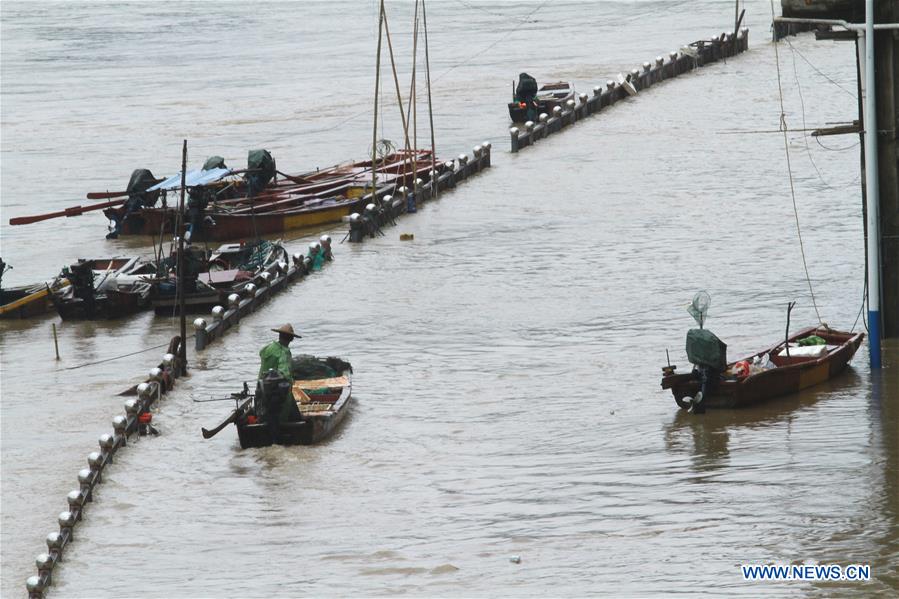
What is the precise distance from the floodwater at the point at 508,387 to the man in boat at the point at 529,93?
1738mm

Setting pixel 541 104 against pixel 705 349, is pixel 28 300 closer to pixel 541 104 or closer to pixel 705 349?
pixel 705 349

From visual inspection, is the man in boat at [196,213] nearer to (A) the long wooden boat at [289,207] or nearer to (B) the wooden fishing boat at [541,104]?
(A) the long wooden boat at [289,207]

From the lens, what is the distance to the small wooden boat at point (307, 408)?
23.9 m

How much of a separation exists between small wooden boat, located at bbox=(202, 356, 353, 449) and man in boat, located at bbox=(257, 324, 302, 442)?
0.09 metres

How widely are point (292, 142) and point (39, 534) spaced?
3898cm

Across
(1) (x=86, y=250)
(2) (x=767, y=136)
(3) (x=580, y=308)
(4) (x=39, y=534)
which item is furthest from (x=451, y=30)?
(4) (x=39, y=534)

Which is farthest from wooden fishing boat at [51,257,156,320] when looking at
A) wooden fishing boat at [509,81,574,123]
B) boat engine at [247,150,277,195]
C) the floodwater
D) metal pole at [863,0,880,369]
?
wooden fishing boat at [509,81,574,123]

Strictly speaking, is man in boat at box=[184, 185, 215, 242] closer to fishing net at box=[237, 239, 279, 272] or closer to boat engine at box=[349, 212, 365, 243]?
fishing net at box=[237, 239, 279, 272]

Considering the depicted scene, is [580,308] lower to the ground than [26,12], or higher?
lower

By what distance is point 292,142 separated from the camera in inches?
2349

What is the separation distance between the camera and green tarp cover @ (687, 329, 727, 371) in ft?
76.5

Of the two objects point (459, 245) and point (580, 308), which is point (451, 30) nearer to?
point (459, 245)

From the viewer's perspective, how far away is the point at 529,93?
58.4 metres

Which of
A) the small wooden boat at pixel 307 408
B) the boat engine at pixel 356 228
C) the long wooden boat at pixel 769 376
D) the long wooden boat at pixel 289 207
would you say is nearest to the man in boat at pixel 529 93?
the long wooden boat at pixel 289 207
